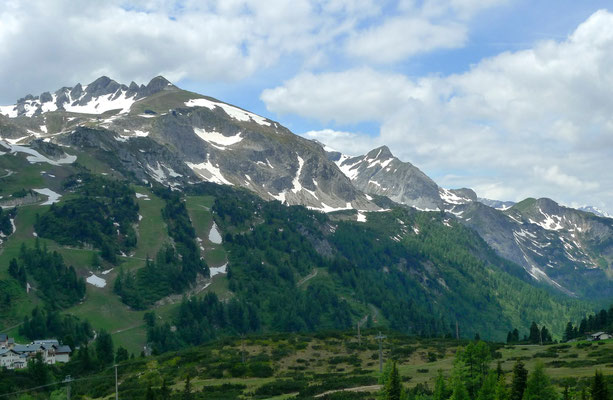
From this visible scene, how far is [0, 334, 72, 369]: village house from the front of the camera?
137 meters

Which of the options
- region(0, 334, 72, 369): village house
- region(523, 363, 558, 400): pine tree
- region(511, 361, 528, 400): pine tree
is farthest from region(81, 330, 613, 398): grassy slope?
region(0, 334, 72, 369): village house

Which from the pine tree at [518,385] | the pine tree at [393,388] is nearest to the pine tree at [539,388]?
the pine tree at [518,385]

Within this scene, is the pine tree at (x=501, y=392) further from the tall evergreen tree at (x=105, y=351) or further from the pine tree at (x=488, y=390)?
the tall evergreen tree at (x=105, y=351)

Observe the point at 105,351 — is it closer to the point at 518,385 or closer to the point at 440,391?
the point at 440,391

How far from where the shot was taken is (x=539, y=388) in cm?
6284

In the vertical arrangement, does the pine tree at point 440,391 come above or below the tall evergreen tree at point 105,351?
below

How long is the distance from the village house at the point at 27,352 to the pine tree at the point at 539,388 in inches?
4287

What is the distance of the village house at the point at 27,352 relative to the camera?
449 feet

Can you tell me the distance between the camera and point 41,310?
175625mm

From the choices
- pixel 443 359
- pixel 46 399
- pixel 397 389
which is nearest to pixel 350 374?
pixel 443 359

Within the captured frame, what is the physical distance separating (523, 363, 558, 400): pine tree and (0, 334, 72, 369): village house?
357 feet

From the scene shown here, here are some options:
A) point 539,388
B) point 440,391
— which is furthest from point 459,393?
point 539,388

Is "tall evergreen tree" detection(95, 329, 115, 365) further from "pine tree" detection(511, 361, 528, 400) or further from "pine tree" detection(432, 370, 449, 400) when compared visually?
"pine tree" detection(511, 361, 528, 400)

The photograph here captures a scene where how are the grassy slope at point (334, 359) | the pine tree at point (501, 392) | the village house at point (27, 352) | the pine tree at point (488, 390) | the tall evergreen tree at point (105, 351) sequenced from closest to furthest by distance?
the pine tree at point (501, 392), the pine tree at point (488, 390), the grassy slope at point (334, 359), the village house at point (27, 352), the tall evergreen tree at point (105, 351)
